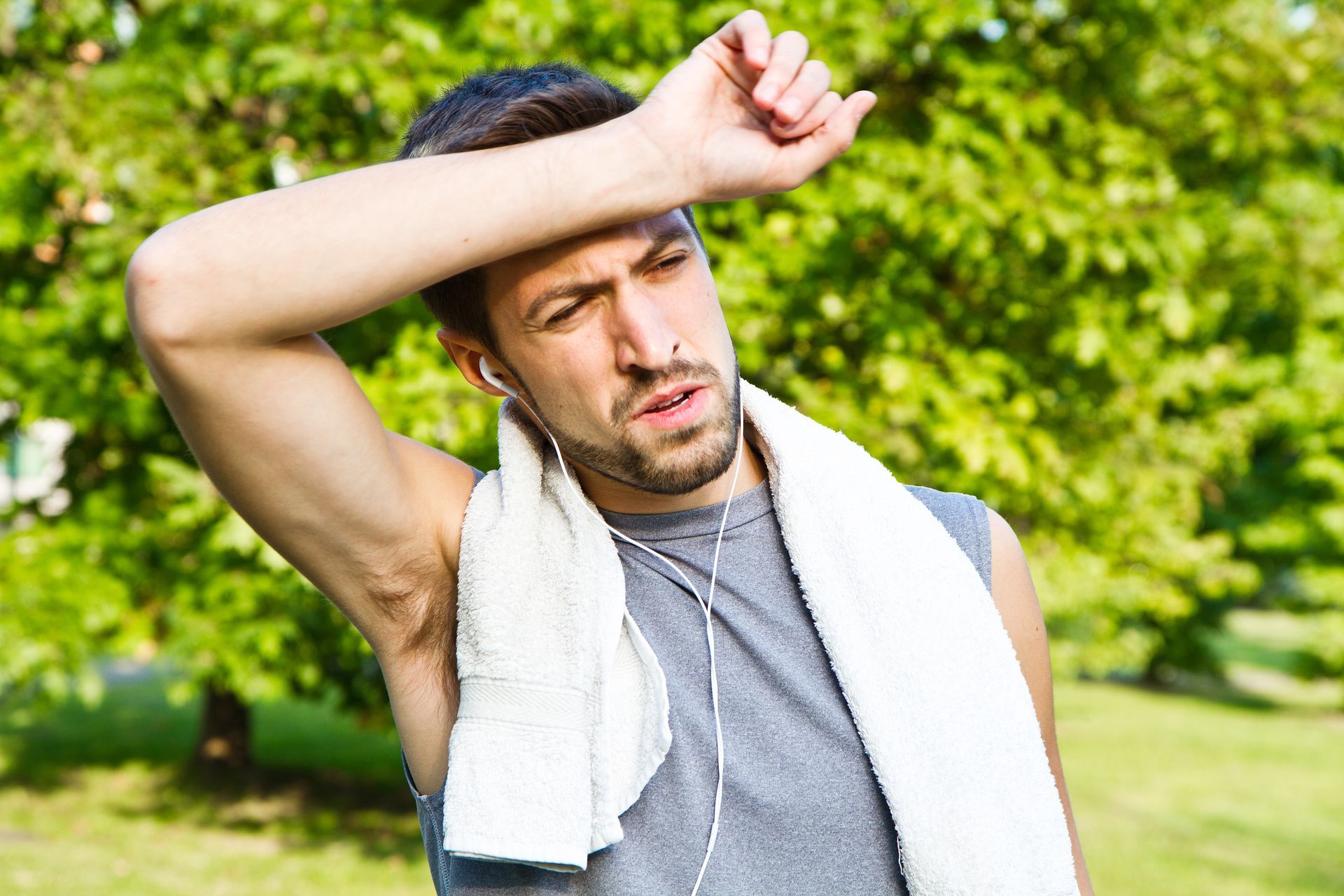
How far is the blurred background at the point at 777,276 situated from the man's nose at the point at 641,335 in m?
3.25

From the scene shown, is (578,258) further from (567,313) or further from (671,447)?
(671,447)

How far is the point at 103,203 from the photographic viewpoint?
605cm

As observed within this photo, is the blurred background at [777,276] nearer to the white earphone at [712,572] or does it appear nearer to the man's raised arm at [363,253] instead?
the white earphone at [712,572]

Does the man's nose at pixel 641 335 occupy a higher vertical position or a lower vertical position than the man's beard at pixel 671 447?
higher

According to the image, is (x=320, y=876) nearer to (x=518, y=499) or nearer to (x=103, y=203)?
(x=103, y=203)

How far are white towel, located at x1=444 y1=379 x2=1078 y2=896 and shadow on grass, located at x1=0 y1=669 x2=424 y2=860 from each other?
6.34 metres

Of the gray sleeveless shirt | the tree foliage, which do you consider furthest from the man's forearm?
the tree foliage

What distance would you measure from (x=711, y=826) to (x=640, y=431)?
53 centimetres

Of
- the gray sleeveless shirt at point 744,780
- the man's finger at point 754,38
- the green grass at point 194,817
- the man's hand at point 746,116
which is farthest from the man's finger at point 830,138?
the green grass at point 194,817

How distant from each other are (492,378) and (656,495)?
312mm

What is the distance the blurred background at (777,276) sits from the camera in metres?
5.05

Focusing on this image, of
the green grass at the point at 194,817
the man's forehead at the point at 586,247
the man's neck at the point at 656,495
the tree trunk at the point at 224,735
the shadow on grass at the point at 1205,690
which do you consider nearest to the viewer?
the man's forehead at the point at 586,247

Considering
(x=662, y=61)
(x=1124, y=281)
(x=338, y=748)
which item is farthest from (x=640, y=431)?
(x=338, y=748)

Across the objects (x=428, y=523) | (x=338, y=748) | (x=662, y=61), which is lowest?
(x=338, y=748)
